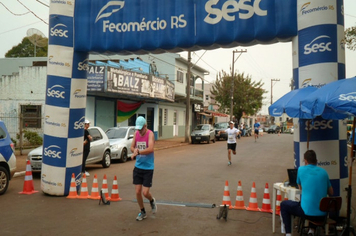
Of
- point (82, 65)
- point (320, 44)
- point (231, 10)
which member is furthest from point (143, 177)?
point (320, 44)

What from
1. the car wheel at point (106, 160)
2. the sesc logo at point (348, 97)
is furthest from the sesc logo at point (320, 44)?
the car wheel at point (106, 160)

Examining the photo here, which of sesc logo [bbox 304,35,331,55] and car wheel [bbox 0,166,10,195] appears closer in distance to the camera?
sesc logo [bbox 304,35,331,55]

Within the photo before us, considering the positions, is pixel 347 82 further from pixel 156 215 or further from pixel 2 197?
pixel 2 197

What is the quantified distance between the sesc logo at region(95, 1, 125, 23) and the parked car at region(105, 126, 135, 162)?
7947 millimetres

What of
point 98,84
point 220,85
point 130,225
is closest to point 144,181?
point 130,225

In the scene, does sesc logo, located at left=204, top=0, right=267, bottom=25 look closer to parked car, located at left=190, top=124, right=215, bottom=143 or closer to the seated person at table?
the seated person at table

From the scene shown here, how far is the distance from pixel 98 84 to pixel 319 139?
53.4 feet

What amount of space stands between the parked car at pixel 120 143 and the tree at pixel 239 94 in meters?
38.5

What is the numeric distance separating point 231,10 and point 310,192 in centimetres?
448

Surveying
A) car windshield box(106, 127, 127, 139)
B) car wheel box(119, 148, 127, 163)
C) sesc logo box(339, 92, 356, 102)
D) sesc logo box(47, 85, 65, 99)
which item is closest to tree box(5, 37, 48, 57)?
car windshield box(106, 127, 127, 139)

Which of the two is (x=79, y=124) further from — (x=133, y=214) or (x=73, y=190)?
Answer: (x=133, y=214)

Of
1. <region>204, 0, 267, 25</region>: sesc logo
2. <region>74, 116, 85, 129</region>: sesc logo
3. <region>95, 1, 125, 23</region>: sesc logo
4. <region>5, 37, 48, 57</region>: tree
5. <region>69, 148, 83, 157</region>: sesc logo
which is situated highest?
<region>5, 37, 48, 57</region>: tree

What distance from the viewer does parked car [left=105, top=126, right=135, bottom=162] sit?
621 inches

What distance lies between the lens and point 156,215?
6992 millimetres
